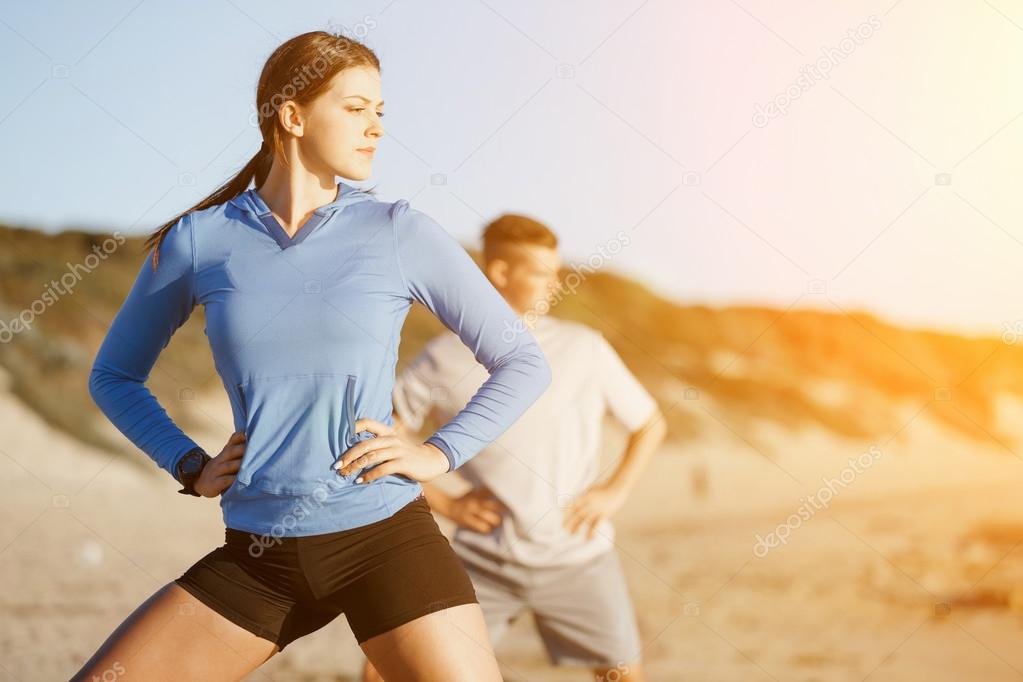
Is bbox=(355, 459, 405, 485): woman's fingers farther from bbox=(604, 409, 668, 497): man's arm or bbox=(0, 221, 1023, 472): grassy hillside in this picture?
bbox=(0, 221, 1023, 472): grassy hillside

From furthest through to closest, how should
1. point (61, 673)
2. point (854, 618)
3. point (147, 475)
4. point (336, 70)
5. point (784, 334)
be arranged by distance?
1. point (784, 334)
2. point (147, 475)
3. point (854, 618)
4. point (61, 673)
5. point (336, 70)

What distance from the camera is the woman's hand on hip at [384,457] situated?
1.69m

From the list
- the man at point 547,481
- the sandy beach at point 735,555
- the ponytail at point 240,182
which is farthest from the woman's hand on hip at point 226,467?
the sandy beach at point 735,555

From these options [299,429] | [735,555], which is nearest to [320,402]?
[299,429]

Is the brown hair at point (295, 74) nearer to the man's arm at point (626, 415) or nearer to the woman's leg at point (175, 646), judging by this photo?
the woman's leg at point (175, 646)

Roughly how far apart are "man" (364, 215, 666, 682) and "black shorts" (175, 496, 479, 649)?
4.51 feet

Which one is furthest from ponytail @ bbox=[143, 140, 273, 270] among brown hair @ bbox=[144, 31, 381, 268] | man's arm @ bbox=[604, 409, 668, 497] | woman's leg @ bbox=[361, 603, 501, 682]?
man's arm @ bbox=[604, 409, 668, 497]

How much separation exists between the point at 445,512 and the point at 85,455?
12733mm

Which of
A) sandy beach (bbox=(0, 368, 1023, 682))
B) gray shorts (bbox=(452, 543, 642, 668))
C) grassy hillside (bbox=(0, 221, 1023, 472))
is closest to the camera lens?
gray shorts (bbox=(452, 543, 642, 668))

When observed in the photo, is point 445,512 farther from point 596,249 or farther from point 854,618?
point 854,618

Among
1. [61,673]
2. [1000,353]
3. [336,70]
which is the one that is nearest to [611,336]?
[1000,353]

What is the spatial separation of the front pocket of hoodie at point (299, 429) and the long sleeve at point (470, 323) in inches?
7.3

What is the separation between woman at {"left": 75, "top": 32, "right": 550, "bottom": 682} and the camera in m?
1.68

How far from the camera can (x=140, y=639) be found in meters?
1.68
